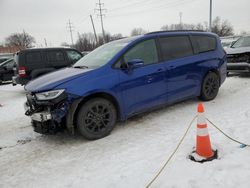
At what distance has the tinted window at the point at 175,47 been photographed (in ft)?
17.0

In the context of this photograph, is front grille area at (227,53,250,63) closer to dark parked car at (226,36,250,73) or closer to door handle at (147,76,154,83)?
dark parked car at (226,36,250,73)

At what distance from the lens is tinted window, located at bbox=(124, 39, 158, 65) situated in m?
4.67

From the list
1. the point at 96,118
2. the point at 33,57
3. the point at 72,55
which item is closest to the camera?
the point at 96,118

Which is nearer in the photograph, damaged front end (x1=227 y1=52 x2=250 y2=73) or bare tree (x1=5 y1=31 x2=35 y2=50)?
damaged front end (x1=227 y1=52 x2=250 y2=73)

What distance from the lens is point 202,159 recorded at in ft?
10.6

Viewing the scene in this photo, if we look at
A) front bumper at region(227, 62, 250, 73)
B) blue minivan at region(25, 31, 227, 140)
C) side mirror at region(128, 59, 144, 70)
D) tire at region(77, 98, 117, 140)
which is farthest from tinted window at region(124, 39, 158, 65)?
front bumper at region(227, 62, 250, 73)

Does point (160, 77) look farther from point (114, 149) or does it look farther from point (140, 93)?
point (114, 149)

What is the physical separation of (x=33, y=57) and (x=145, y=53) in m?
6.00

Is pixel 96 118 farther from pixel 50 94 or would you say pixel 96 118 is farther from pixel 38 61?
pixel 38 61

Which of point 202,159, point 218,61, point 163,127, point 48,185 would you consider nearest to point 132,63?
point 163,127

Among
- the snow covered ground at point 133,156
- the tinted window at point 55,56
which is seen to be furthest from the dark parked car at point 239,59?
the tinted window at point 55,56

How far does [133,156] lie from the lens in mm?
3594

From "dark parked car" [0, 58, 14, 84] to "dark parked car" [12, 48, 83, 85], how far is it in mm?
4812

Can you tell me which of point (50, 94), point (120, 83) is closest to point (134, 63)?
point (120, 83)
